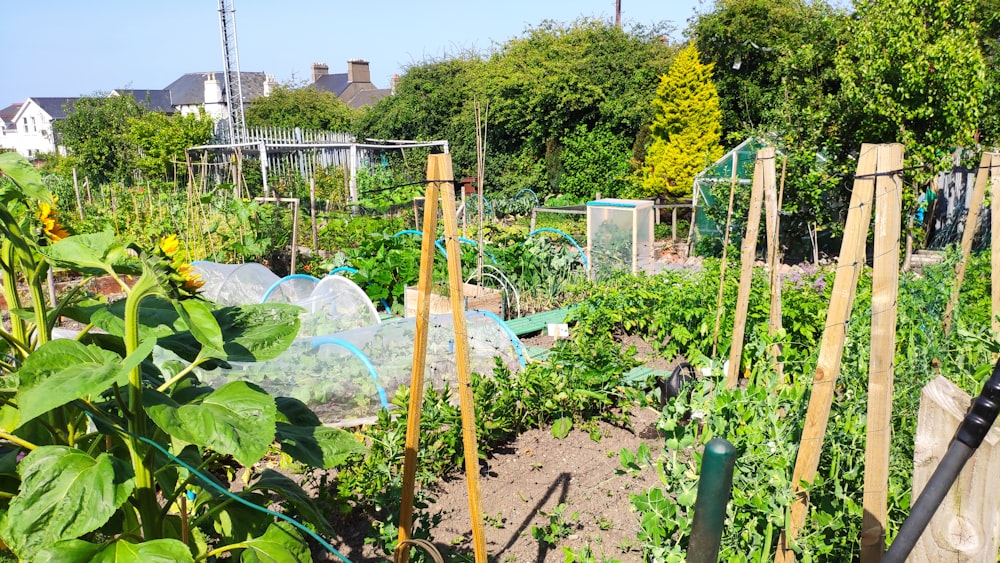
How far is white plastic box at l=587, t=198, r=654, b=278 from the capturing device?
8875mm

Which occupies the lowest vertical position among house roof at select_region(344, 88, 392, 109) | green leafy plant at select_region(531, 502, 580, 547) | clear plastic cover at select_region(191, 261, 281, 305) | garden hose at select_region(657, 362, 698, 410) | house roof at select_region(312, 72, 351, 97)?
green leafy plant at select_region(531, 502, 580, 547)

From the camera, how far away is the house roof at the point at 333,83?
41.0m

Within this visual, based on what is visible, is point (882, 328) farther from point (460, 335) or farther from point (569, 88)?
point (569, 88)

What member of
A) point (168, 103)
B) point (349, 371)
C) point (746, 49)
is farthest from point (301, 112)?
point (349, 371)

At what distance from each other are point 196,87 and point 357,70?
10402mm

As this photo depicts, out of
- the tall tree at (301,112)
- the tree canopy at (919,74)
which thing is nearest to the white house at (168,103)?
the tall tree at (301,112)

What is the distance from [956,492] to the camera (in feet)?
3.83

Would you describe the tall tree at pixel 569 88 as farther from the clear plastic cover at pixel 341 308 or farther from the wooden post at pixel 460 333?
the wooden post at pixel 460 333

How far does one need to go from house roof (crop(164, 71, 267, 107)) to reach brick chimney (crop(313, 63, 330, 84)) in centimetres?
336

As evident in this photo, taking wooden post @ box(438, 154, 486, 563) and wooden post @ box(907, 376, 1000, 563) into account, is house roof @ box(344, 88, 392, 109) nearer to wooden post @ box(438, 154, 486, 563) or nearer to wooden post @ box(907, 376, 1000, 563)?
wooden post @ box(438, 154, 486, 563)

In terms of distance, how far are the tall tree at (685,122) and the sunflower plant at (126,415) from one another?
1427cm

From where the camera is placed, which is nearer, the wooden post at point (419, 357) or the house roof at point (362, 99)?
the wooden post at point (419, 357)

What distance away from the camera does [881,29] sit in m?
8.45

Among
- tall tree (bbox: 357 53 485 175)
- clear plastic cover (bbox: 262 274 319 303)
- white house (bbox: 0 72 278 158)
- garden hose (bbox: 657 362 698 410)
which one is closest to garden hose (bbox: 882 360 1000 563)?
garden hose (bbox: 657 362 698 410)
